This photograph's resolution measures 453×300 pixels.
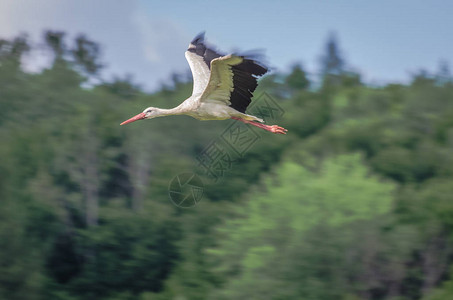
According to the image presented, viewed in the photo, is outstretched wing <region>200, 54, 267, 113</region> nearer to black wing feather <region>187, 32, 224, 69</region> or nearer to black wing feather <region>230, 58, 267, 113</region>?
black wing feather <region>230, 58, 267, 113</region>

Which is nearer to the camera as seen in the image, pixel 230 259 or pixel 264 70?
pixel 264 70

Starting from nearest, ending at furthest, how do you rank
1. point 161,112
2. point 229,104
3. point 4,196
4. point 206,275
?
1. point 229,104
2. point 161,112
3. point 206,275
4. point 4,196

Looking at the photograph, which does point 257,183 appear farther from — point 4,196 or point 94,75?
point 94,75

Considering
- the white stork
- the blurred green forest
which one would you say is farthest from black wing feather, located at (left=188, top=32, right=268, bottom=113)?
the blurred green forest

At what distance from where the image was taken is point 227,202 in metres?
30.7

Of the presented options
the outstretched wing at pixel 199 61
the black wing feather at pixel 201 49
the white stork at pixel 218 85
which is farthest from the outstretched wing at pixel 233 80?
the black wing feather at pixel 201 49

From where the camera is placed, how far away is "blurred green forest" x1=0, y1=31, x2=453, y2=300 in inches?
928

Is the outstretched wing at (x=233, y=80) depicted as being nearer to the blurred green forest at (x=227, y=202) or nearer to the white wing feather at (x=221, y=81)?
the white wing feather at (x=221, y=81)

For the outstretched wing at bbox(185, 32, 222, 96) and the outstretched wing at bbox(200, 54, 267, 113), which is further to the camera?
the outstretched wing at bbox(185, 32, 222, 96)

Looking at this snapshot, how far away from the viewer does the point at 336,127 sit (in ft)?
122

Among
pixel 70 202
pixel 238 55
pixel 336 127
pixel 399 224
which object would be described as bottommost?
pixel 238 55

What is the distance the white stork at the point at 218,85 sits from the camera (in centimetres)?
1018

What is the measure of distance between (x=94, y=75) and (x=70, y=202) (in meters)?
16.7

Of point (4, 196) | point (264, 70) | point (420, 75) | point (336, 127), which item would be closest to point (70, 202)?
point (4, 196)
